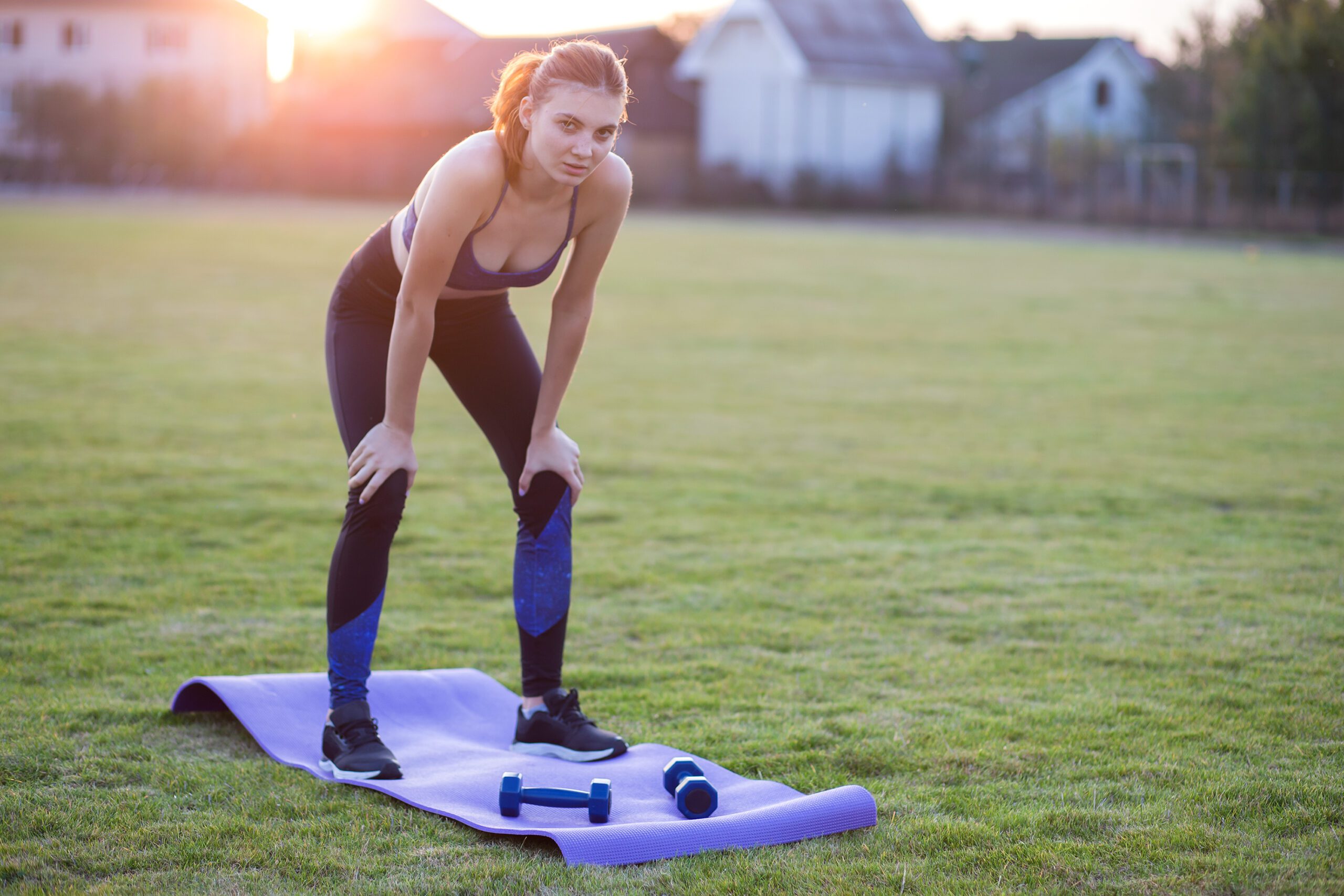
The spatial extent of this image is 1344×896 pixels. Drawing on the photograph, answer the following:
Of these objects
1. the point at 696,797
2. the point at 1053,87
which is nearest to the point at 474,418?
the point at 696,797

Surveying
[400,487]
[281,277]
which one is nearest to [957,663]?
[400,487]

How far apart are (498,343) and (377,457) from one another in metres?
0.49

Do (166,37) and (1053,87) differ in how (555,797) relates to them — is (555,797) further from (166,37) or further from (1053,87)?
(1053,87)

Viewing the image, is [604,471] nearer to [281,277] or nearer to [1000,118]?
[281,277]

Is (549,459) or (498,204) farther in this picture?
(549,459)

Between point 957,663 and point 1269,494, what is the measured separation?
349 centimetres

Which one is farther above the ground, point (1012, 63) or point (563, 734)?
point (1012, 63)

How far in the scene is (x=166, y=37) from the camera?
42.0 m

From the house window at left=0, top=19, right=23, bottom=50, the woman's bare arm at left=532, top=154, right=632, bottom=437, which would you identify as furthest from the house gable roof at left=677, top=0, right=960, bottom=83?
the woman's bare arm at left=532, top=154, right=632, bottom=437

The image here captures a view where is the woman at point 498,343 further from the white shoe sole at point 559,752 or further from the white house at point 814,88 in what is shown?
the white house at point 814,88

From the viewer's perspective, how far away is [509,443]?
3.51 metres

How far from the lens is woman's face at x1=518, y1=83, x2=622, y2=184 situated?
2984mm

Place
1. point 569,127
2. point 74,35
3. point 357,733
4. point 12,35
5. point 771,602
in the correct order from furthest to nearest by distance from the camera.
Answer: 1. point 74,35
2. point 12,35
3. point 771,602
4. point 357,733
5. point 569,127

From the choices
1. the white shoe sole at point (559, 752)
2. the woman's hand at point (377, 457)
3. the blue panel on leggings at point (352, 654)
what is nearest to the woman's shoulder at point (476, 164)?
the woman's hand at point (377, 457)
